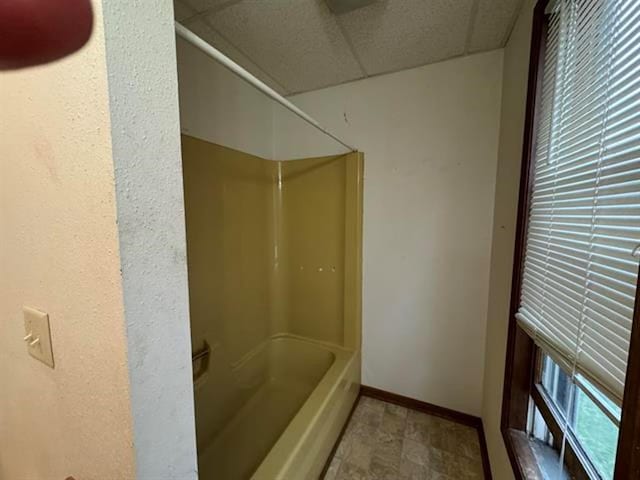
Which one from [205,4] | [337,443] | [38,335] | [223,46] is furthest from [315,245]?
[38,335]

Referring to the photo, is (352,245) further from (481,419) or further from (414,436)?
(481,419)

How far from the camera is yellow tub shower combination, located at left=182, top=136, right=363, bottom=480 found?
4.53 ft

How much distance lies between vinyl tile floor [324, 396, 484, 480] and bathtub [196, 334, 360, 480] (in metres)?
0.12

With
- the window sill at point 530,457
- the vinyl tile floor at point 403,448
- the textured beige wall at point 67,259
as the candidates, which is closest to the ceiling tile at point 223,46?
the textured beige wall at point 67,259

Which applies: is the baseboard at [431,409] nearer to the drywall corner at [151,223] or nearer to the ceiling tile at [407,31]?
the drywall corner at [151,223]

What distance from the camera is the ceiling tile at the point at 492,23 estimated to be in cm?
114

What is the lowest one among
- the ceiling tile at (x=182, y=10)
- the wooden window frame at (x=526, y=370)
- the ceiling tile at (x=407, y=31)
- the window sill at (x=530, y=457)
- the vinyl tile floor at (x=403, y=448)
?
the vinyl tile floor at (x=403, y=448)

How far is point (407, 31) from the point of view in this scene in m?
1.31

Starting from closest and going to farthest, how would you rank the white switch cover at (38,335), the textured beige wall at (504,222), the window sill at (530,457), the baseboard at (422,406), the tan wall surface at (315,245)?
the white switch cover at (38,335) → the window sill at (530,457) → the textured beige wall at (504,222) → the baseboard at (422,406) → the tan wall surface at (315,245)

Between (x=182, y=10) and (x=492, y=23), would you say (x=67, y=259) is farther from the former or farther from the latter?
(x=492, y=23)

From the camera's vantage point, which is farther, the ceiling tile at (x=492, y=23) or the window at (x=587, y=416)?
the ceiling tile at (x=492, y=23)

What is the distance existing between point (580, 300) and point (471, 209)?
1022mm

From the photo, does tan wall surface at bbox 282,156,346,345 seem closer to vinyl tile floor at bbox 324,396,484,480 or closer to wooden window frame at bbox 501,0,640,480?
vinyl tile floor at bbox 324,396,484,480

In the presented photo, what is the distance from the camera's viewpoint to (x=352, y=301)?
185cm
